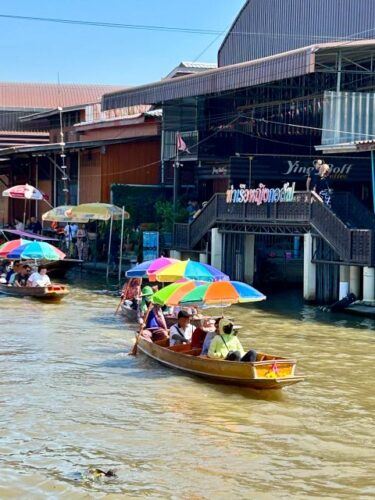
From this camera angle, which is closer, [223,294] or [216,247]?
[223,294]

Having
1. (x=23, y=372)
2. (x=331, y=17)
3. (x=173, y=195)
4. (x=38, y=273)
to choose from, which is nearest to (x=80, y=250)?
(x=173, y=195)

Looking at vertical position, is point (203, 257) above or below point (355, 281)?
above

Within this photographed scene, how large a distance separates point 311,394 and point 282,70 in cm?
1771

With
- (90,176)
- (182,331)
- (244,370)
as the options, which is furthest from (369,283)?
(90,176)

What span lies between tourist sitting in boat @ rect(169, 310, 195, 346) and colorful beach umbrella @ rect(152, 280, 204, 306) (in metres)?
0.32

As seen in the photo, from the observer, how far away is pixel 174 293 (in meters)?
20.8

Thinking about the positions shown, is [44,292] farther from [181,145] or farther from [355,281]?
[181,145]

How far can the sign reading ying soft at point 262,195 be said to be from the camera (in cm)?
3234

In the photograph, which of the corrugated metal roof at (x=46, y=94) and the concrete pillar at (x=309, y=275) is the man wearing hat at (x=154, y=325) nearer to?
the concrete pillar at (x=309, y=275)

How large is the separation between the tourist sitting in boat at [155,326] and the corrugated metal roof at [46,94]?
50.0 metres

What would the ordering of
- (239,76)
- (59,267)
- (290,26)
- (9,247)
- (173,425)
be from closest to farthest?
(173,425) < (9,247) < (239,76) < (59,267) < (290,26)

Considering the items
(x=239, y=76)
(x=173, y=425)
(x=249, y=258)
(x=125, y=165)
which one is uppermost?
(x=239, y=76)

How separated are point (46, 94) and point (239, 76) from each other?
127 ft

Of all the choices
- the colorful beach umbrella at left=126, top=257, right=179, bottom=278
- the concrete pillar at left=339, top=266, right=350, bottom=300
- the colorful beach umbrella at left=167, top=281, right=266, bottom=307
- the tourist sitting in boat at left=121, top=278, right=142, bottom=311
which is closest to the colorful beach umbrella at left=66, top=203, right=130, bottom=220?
the tourist sitting in boat at left=121, top=278, right=142, bottom=311
